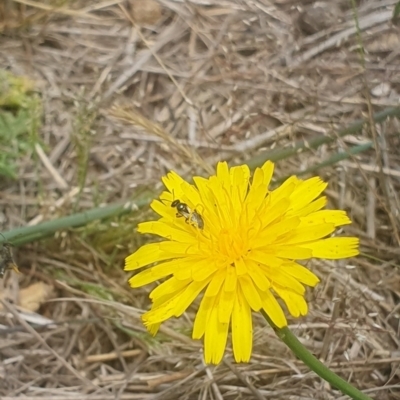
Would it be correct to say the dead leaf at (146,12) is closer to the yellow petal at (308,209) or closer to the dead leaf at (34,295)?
the dead leaf at (34,295)

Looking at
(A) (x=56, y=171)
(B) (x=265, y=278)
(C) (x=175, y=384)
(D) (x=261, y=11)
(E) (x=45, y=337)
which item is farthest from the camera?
(D) (x=261, y=11)

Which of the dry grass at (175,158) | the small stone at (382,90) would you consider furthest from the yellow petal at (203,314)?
the small stone at (382,90)

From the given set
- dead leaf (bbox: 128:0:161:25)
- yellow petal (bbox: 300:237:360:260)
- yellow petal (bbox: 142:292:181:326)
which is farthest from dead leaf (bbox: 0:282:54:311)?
dead leaf (bbox: 128:0:161:25)

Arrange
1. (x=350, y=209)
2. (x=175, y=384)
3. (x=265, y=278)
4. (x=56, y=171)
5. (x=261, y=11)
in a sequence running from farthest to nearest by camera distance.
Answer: (x=261, y=11)
(x=56, y=171)
(x=350, y=209)
(x=175, y=384)
(x=265, y=278)

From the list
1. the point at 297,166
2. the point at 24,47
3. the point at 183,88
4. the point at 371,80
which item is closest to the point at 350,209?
the point at 297,166

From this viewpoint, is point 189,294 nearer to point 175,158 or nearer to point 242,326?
point 242,326

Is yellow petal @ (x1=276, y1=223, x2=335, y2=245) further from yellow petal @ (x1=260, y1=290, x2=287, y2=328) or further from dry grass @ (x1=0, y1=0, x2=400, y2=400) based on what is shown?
dry grass @ (x1=0, y1=0, x2=400, y2=400)

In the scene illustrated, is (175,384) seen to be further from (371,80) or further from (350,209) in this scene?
(371,80)
